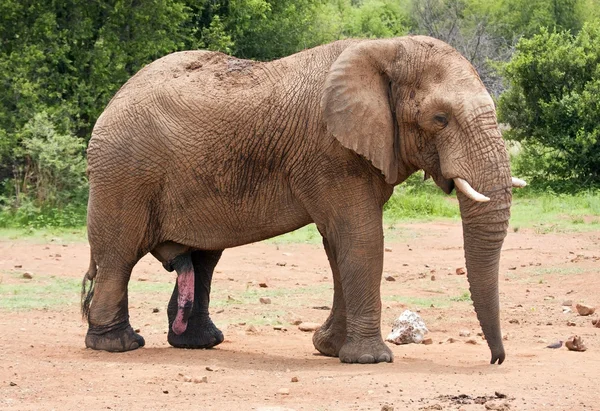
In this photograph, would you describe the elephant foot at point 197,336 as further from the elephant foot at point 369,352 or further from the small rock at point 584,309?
the small rock at point 584,309

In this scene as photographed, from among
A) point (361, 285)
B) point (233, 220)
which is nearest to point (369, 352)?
point (361, 285)

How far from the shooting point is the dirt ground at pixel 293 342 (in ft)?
21.6

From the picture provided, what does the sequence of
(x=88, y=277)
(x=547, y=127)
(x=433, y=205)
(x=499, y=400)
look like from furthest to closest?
(x=547, y=127)
(x=433, y=205)
(x=88, y=277)
(x=499, y=400)

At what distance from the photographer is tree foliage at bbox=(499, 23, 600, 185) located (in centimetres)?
2273

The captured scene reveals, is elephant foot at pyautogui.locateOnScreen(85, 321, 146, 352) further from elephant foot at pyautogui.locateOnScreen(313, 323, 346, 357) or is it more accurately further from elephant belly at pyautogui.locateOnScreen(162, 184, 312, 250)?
elephant foot at pyautogui.locateOnScreen(313, 323, 346, 357)

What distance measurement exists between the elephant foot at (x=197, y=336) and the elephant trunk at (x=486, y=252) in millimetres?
2244

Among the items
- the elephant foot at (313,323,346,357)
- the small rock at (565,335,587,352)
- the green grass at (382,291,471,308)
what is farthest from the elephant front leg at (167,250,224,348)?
the green grass at (382,291,471,308)

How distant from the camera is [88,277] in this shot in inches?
356

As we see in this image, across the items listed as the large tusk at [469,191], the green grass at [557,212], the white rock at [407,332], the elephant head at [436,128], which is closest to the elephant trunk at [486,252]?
the elephant head at [436,128]

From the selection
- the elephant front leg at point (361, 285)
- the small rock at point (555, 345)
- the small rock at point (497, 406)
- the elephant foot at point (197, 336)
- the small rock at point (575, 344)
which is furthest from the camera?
the elephant foot at point (197, 336)

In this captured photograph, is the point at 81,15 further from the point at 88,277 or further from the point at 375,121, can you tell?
the point at 375,121

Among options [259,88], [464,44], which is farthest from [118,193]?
[464,44]

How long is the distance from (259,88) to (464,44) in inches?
1069

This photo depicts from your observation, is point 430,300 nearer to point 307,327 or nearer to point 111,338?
point 307,327
